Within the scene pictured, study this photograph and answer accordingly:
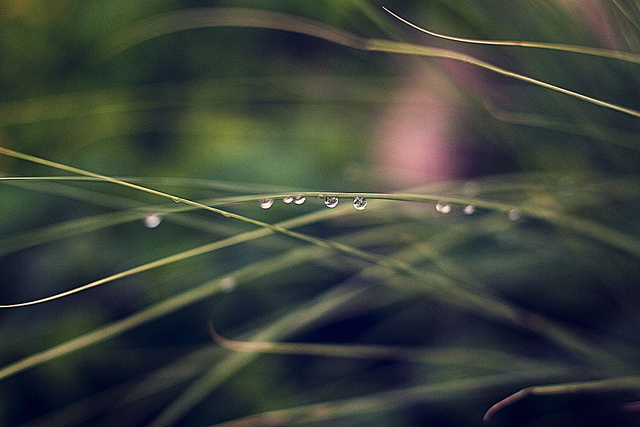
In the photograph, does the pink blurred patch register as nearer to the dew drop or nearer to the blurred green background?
the blurred green background

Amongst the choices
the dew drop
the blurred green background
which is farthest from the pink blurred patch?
the dew drop

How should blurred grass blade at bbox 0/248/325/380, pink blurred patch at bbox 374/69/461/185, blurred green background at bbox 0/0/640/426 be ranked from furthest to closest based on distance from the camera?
pink blurred patch at bbox 374/69/461/185 < blurred green background at bbox 0/0/640/426 < blurred grass blade at bbox 0/248/325/380

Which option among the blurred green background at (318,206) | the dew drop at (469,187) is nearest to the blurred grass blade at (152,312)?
the blurred green background at (318,206)

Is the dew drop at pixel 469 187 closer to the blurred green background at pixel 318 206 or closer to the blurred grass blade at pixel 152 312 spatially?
the blurred green background at pixel 318 206

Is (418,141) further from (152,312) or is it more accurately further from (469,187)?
(152,312)

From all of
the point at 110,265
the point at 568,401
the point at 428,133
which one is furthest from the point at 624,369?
the point at 110,265

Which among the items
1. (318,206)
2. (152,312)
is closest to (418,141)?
(318,206)

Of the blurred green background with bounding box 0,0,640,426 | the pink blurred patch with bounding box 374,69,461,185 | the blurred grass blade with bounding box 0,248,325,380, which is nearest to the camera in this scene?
the blurred grass blade with bounding box 0,248,325,380

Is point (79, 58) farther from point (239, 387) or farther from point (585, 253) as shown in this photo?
point (585, 253)
